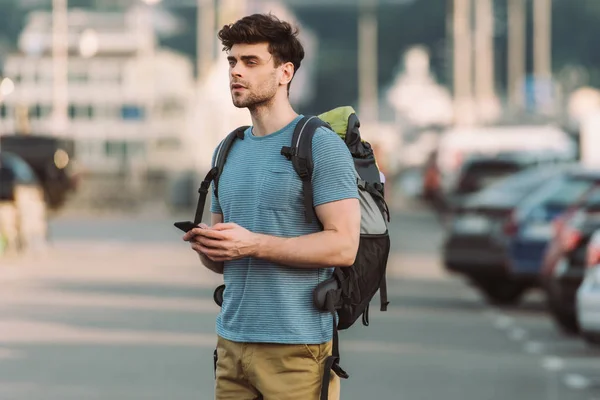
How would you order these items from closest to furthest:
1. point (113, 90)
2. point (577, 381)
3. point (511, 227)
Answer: point (577, 381) → point (511, 227) → point (113, 90)

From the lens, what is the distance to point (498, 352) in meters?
16.9

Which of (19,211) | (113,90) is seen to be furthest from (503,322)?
(113,90)

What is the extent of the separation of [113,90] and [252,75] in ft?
318

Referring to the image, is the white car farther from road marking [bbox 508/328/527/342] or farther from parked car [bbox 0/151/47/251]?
parked car [bbox 0/151/47/251]

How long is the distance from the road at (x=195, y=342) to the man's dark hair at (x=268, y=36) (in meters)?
6.46

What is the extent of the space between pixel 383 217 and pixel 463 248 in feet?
53.7

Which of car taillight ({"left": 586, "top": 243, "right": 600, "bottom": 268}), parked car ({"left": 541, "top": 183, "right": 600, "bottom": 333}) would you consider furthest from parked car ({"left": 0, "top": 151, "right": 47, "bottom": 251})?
car taillight ({"left": 586, "top": 243, "right": 600, "bottom": 268})

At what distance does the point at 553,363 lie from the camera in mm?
15938

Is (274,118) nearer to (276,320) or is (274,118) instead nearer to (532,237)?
(276,320)

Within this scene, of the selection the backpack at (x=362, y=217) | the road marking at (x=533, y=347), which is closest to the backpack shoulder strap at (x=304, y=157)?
the backpack at (x=362, y=217)

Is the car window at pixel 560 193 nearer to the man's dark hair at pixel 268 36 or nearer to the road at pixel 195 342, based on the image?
the road at pixel 195 342

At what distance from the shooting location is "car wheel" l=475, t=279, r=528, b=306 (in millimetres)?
23656

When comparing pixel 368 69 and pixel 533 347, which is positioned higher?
pixel 368 69

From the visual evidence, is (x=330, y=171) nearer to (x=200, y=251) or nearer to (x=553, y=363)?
(x=200, y=251)
